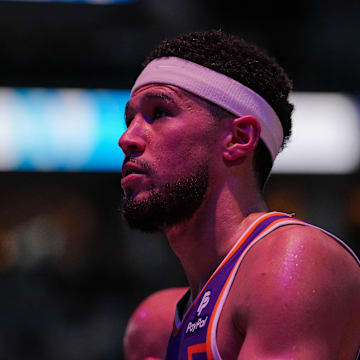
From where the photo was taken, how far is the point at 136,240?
384 inches

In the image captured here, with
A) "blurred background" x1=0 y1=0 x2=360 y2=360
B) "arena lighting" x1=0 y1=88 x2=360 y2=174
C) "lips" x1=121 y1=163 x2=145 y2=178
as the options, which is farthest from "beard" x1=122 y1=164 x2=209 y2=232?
"arena lighting" x1=0 y1=88 x2=360 y2=174

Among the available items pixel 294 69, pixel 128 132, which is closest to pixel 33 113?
pixel 294 69

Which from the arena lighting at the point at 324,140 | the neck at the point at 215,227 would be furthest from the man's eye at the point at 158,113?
the arena lighting at the point at 324,140

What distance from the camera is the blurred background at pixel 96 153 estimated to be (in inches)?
369

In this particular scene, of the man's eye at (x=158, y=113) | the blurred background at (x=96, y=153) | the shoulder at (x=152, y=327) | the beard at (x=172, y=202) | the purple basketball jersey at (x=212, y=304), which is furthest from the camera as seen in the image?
the blurred background at (x=96, y=153)

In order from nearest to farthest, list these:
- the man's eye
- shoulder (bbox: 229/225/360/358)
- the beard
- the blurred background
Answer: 1. shoulder (bbox: 229/225/360/358)
2. the beard
3. the man's eye
4. the blurred background

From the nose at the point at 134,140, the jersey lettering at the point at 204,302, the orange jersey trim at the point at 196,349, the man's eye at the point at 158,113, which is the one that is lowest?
the orange jersey trim at the point at 196,349

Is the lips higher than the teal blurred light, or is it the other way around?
the lips

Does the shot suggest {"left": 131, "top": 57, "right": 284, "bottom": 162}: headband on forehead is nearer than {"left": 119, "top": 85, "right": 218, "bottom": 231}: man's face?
No

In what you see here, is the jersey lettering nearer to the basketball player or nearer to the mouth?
the basketball player

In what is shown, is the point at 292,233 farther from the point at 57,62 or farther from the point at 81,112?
the point at 57,62

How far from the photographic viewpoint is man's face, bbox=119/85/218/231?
9.16 feet

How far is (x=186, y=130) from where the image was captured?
9.24 feet

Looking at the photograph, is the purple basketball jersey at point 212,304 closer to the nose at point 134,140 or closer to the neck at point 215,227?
the neck at point 215,227
